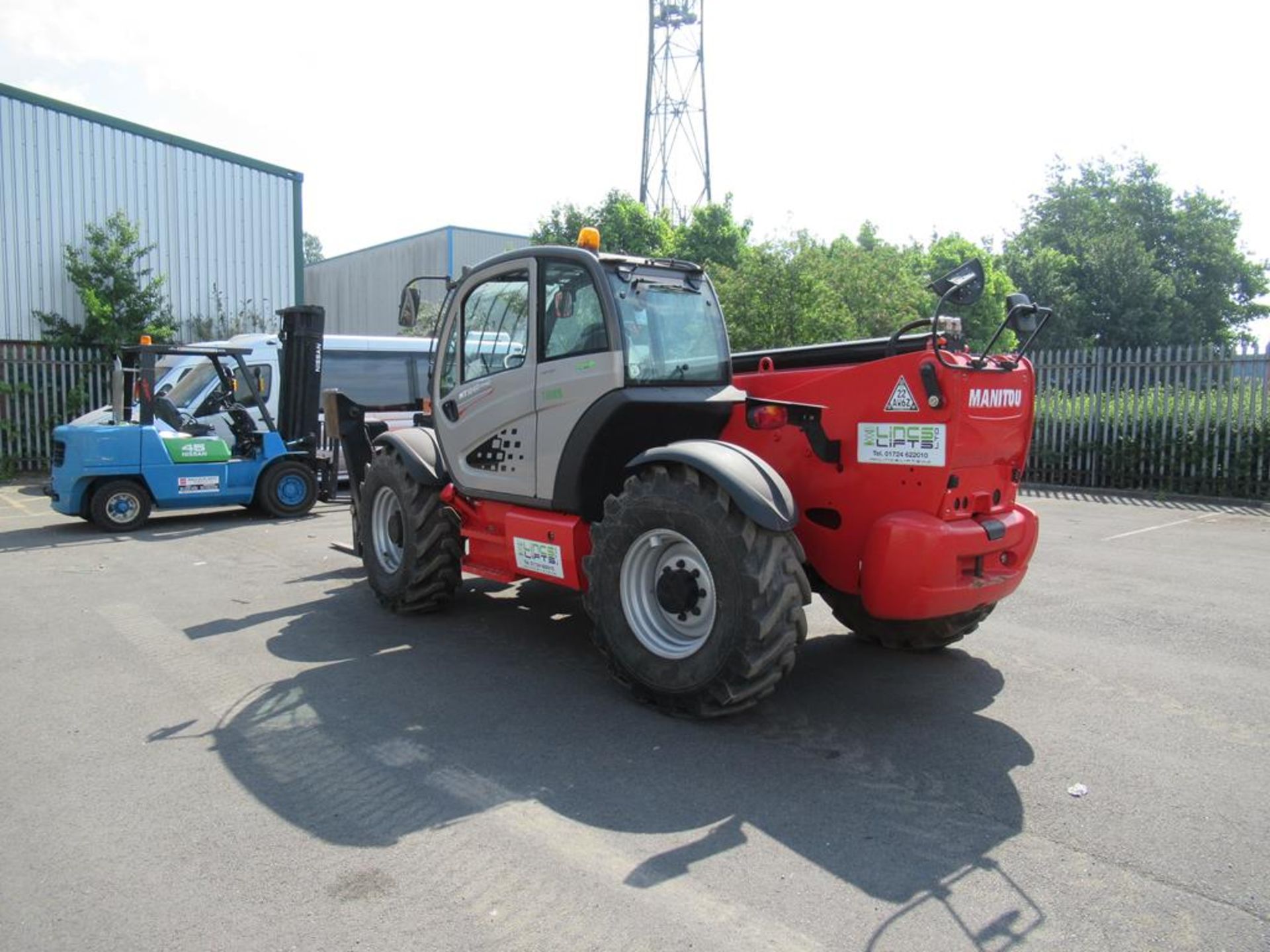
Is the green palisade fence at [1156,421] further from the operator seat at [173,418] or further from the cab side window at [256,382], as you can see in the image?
the operator seat at [173,418]

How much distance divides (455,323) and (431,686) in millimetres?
2635

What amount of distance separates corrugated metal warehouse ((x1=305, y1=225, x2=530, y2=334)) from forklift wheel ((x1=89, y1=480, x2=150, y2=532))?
20339mm

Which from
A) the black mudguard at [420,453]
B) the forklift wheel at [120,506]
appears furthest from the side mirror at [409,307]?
the forklift wheel at [120,506]

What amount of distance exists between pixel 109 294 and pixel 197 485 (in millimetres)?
9537

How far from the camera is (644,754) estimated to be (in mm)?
4293

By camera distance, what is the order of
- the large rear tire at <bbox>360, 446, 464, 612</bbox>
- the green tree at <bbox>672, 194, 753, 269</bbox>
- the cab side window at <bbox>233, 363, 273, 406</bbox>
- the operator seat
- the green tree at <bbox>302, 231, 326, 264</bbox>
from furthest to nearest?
1. the green tree at <bbox>302, 231, 326, 264</bbox>
2. the green tree at <bbox>672, 194, 753, 269</bbox>
3. the cab side window at <bbox>233, 363, 273, 406</bbox>
4. the operator seat
5. the large rear tire at <bbox>360, 446, 464, 612</bbox>

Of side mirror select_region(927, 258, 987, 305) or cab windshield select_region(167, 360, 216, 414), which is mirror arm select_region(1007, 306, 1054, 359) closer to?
side mirror select_region(927, 258, 987, 305)

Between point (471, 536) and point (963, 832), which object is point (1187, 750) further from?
point (471, 536)

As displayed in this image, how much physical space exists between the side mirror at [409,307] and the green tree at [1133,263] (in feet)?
120

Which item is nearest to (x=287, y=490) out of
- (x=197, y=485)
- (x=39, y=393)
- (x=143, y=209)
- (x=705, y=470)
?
(x=197, y=485)

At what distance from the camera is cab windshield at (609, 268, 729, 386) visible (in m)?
5.39

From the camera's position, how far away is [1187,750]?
4332mm

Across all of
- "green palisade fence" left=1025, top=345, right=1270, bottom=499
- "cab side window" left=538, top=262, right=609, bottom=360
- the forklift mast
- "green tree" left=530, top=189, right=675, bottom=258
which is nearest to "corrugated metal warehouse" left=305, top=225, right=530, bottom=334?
"green tree" left=530, top=189, right=675, bottom=258

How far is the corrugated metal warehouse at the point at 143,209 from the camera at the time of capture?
18359 mm
